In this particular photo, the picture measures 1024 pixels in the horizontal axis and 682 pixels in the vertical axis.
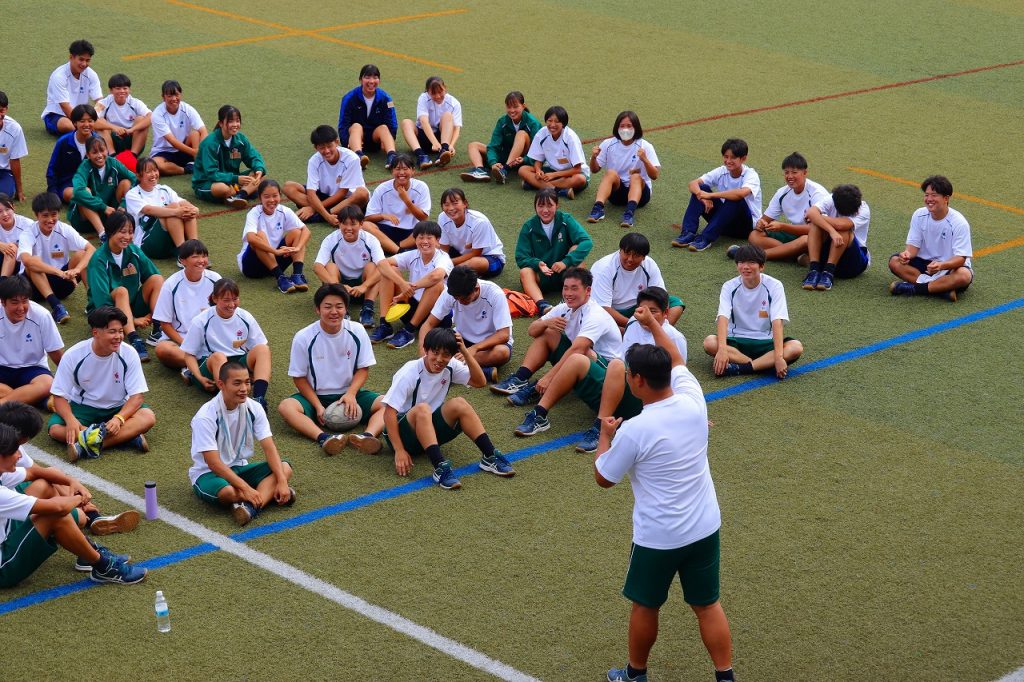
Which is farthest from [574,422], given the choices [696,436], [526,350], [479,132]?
[479,132]

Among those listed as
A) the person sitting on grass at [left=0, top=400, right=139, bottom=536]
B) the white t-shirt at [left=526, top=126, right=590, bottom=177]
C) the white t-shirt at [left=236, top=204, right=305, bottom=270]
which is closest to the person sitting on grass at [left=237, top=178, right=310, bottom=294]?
the white t-shirt at [left=236, top=204, right=305, bottom=270]

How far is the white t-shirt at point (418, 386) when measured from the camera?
10.3 metres

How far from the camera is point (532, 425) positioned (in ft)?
36.2

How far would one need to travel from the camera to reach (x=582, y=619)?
827 centimetres

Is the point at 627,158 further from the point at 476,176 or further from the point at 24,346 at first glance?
the point at 24,346

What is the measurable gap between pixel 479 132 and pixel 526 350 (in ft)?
26.6

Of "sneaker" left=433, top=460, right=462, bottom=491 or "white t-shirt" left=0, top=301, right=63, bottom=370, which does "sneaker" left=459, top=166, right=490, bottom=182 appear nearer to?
"white t-shirt" left=0, top=301, right=63, bottom=370

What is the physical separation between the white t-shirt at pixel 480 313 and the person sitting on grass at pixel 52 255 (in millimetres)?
3910

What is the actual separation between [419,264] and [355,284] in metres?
1.03

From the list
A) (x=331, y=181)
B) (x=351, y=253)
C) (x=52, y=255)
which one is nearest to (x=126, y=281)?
(x=52, y=255)

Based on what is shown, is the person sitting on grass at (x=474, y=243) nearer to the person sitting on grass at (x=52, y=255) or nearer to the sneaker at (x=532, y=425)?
the sneaker at (x=532, y=425)

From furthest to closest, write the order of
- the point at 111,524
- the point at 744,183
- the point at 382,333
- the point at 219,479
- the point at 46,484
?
the point at 744,183, the point at 382,333, the point at 219,479, the point at 111,524, the point at 46,484

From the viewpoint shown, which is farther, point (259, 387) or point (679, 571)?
point (259, 387)

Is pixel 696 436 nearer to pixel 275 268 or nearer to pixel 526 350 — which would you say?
pixel 526 350
